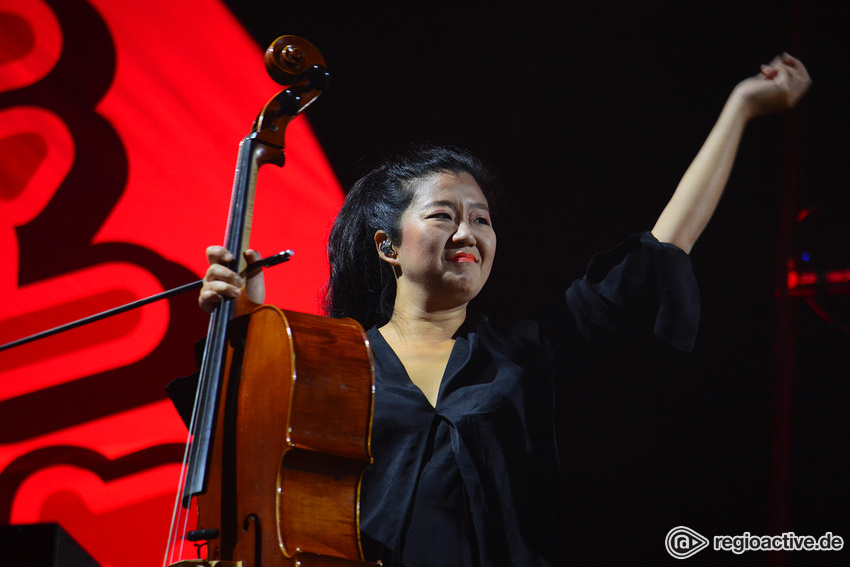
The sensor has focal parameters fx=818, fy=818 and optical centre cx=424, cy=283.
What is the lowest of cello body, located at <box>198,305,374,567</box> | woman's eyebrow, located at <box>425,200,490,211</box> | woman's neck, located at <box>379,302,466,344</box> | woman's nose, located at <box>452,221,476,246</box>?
cello body, located at <box>198,305,374,567</box>

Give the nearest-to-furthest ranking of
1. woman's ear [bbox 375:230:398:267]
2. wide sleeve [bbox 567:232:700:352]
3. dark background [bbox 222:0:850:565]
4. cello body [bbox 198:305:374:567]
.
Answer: cello body [bbox 198:305:374:567]
wide sleeve [bbox 567:232:700:352]
woman's ear [bbox 375:230:398:267]
dark background [bbox 222:0:850:565]

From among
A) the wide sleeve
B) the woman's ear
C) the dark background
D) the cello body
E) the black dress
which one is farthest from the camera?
the dark background

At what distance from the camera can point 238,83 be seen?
2.32 metres

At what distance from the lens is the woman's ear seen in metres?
1.94

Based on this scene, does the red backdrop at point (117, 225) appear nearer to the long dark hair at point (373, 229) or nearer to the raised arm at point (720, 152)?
the long dark hair at point (373, 229)

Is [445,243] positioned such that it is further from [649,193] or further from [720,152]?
[649,193]

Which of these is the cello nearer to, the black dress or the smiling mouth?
the black dress

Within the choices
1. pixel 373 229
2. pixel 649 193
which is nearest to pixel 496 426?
pixel 373 229

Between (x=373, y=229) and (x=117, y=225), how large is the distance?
70 centimetres

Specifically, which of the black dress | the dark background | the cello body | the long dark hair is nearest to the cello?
the cello body

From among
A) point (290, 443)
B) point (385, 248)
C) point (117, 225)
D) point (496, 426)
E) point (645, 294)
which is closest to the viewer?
point (290, 443)

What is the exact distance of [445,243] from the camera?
5.98ft

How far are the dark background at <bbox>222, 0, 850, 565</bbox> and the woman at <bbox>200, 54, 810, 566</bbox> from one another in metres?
0.41

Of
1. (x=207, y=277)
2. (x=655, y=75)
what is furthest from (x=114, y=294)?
(x=655, y=75)
